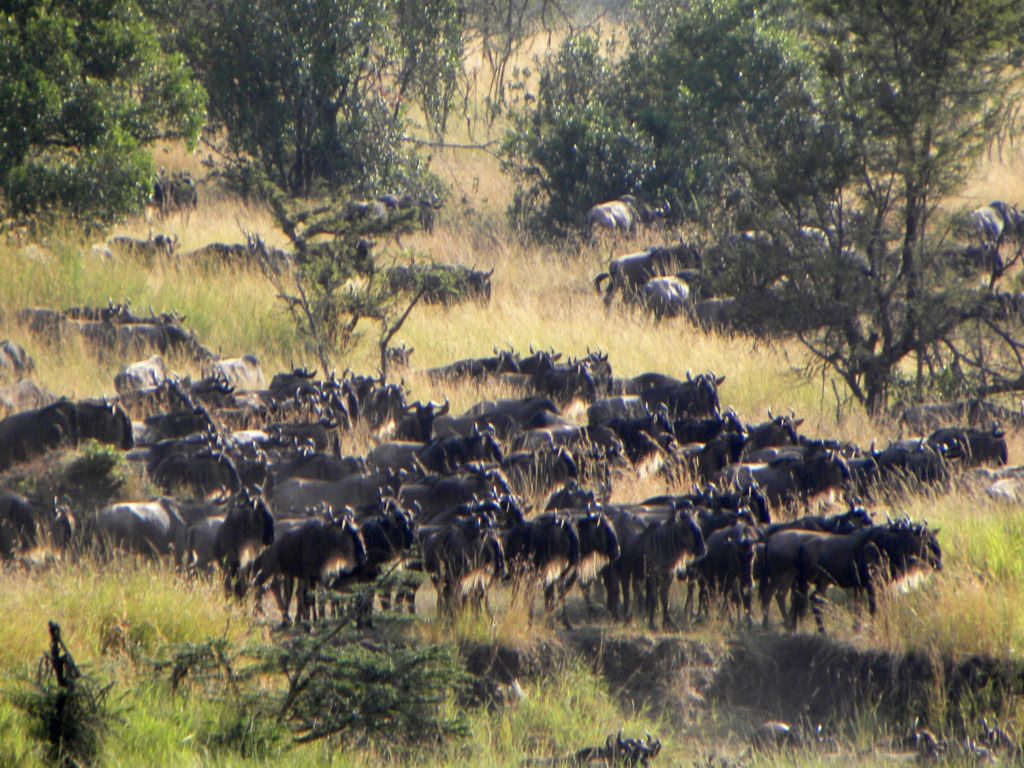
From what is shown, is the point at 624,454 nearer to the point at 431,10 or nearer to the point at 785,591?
the point at 785,591

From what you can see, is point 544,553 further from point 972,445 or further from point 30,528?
point 972,445

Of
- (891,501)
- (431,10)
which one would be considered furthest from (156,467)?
(431,10)

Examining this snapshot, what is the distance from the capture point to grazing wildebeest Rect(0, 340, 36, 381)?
1583cm

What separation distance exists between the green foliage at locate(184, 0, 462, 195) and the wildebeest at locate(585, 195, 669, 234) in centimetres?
451

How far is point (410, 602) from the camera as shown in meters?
9.10

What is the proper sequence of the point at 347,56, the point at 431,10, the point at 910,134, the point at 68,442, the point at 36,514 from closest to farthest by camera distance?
the point at 36,514
the point at 68,442
the point at 910,134
the point at 347,56
the point at 431,10

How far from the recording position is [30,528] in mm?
9594

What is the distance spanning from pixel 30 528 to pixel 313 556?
6.89 feet

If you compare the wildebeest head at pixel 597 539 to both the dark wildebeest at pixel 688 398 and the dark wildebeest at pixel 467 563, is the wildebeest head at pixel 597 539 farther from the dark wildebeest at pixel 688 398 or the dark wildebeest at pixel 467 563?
the dark wildebeest at pixel 688 398

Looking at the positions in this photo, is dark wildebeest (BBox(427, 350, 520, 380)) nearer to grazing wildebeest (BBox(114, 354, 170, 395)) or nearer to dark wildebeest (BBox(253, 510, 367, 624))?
grazing wildebeest (BBox(114, 354, 170, 395))

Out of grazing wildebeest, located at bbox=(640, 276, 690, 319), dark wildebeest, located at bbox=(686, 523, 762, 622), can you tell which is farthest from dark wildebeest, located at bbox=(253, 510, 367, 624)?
grazing wildebeest, located at bbox=(640, 276, 690, 319)

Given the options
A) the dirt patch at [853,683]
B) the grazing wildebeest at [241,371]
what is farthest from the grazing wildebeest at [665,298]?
the dirt patch at [853,683]

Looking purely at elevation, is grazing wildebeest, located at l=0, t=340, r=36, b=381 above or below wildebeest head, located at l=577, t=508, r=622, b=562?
above

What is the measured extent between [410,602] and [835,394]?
841 centimetres
